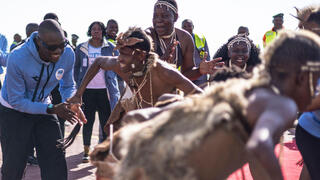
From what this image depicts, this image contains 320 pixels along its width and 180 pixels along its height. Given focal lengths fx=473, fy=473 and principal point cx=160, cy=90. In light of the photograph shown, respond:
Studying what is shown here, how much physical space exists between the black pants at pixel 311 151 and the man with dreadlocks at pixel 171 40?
138 centimetres

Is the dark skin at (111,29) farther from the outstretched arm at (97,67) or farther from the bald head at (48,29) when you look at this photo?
the bald head at (48,29)

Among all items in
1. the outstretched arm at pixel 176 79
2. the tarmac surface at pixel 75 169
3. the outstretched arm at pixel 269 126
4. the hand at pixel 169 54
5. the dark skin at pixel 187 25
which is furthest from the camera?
the dark skin at pixel 187 25

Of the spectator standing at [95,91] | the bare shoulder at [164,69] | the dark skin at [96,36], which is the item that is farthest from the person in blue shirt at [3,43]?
the bare shoulder at [164,69]

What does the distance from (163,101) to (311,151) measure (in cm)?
148

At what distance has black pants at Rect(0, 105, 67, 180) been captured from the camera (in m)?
4.28

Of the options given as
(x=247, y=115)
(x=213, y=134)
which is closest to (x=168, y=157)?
(x=213, y=134)

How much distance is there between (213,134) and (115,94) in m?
5.06

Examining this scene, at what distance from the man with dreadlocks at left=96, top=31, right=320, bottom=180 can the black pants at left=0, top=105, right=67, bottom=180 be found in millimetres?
2161

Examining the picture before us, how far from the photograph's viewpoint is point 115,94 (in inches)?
277

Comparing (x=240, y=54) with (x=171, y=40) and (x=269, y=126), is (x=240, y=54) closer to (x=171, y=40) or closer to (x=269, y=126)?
(x=171, y=40)

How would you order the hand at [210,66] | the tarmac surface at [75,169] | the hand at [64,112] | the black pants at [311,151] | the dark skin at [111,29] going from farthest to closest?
the dark skin at [111,29], the tarmac surface at [75,169], the hand at [210,66], the hand at [64,112], the black pants at [311,151]

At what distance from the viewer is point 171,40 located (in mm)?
5031

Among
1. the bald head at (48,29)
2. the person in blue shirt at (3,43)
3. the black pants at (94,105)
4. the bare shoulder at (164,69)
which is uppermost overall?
the bald head at (48,29)

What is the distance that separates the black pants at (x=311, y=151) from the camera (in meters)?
3.54
